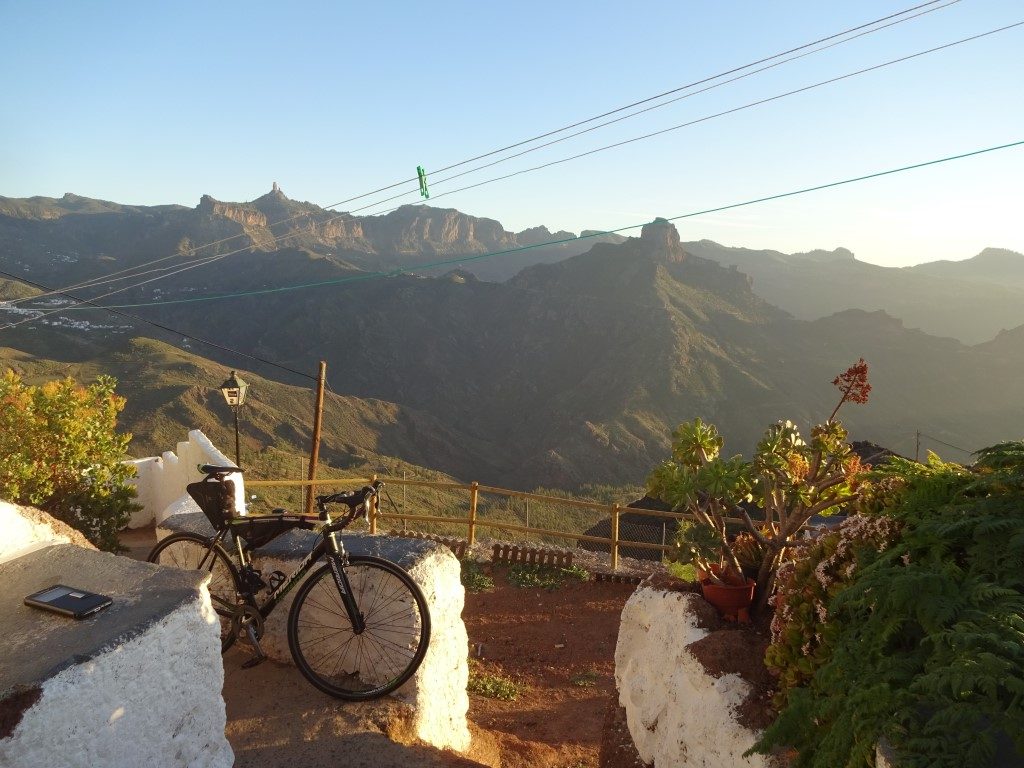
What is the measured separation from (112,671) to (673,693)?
9.72 feet

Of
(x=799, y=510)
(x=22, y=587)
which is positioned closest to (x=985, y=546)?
(x=799, y=510)

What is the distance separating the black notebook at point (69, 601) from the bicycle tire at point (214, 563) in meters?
1.18

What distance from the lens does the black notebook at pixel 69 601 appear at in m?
3.10

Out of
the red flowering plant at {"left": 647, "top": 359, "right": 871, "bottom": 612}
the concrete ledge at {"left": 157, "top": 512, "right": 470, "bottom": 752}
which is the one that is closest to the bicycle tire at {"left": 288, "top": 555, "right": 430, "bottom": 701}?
the concrete ledge at {"left": 157, "top": 512, "right": 470, "bottom": 752}

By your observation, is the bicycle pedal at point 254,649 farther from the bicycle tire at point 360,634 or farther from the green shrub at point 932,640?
the green shrub at point 932,640

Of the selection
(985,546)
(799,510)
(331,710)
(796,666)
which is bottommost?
(331,710)

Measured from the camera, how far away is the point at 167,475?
954 centimetres

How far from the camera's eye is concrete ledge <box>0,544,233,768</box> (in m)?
2.62

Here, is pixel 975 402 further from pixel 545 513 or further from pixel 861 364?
pixel 861 364

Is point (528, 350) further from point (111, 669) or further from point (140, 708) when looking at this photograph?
point (111, 669)

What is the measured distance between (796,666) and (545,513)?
4571cm

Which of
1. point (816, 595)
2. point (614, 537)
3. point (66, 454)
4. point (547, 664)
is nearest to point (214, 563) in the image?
point (66, 454)

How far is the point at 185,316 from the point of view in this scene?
92.2m

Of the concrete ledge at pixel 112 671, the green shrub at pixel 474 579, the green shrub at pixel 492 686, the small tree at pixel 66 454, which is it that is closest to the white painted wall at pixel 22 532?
the concrete ledge at pixel 112 671
